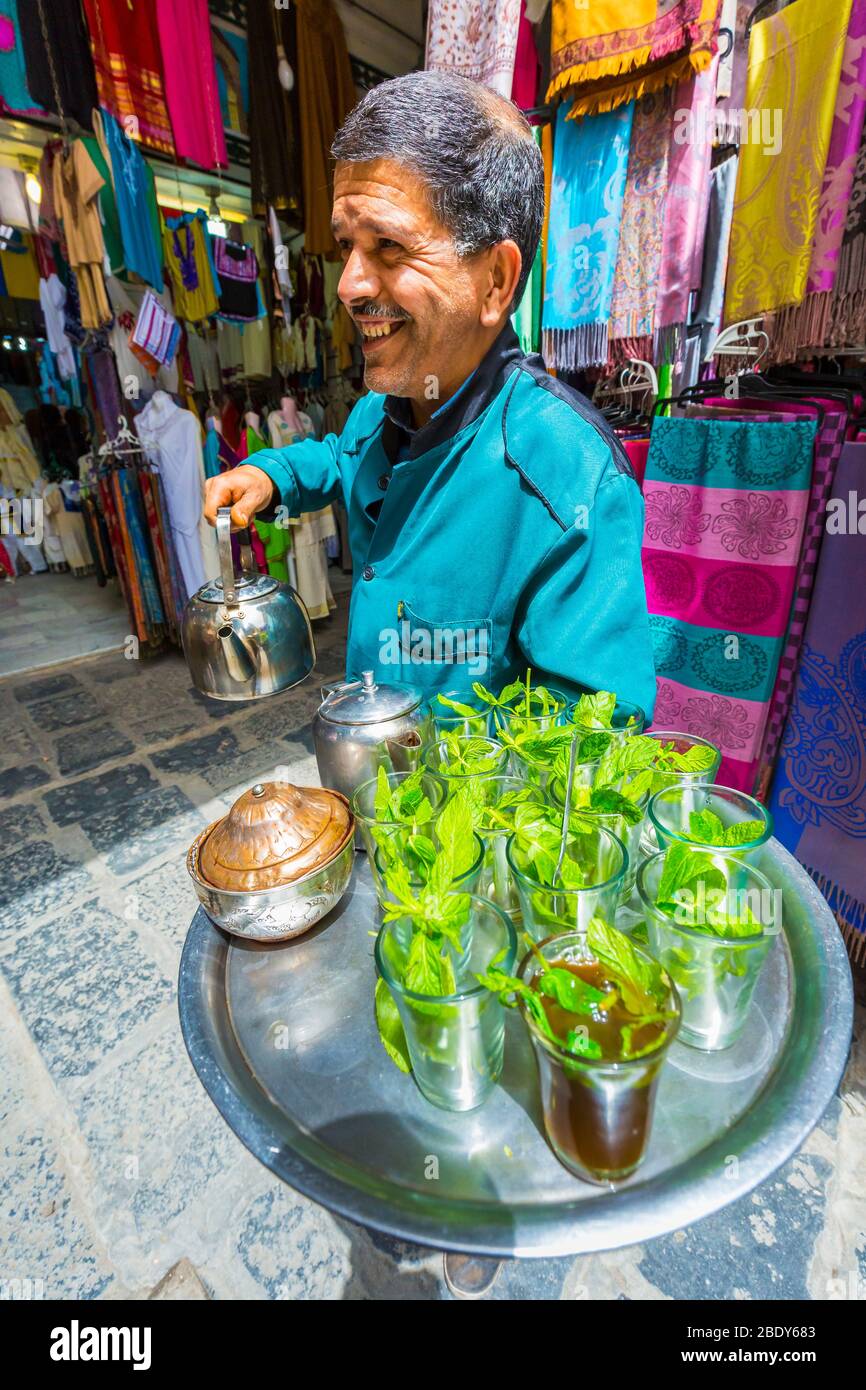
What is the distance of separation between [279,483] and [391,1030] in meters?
1.41

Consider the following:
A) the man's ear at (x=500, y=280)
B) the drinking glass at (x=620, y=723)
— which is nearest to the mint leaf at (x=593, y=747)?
the drinking glass at (x=620, y=723)

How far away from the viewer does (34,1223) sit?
4.66ft

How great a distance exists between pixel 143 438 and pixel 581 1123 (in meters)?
4.79

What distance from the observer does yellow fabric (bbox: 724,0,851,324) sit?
1.75 metres

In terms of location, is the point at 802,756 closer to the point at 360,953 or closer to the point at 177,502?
the point at 360,953

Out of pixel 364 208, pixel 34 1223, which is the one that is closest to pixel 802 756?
pixel 364 208

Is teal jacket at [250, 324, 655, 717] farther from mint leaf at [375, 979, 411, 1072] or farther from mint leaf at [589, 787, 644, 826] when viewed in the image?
mint leaf at [375, 979, 411, 1072]

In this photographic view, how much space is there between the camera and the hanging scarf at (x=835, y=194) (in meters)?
1.70

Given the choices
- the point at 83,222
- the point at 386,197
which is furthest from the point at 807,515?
the point at 83,222

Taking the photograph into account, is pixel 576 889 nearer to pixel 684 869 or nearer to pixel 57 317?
pixel 684 869

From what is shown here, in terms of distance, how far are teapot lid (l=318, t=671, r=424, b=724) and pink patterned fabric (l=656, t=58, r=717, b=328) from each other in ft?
6.24

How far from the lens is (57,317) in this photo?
4863mm

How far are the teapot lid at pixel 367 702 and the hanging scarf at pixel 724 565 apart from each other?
113 centimetres

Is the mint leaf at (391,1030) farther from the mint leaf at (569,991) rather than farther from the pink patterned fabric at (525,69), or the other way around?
the pink patterned fabric at (525,69)
